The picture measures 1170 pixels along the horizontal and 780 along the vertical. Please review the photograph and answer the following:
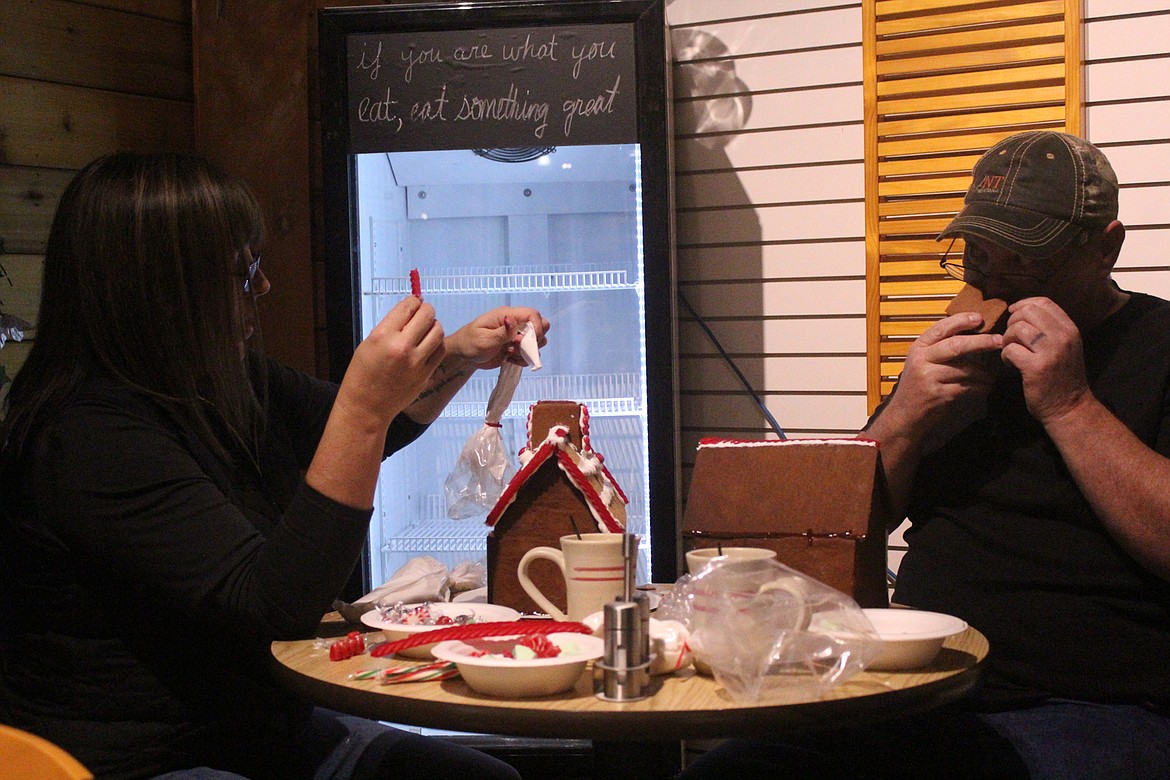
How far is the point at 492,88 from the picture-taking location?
3.14 meters

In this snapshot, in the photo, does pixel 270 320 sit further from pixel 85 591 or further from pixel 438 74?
pixel 85 591

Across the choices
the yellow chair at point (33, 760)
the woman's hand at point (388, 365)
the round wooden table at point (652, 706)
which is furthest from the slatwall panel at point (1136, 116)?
the yellow chair at point (33, 760)

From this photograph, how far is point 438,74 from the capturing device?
3158 millimetres

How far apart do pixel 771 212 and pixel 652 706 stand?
8.39 ft

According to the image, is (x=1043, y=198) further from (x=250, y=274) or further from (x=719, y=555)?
(x=250, y=274)

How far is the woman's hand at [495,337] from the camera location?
6.81 feet

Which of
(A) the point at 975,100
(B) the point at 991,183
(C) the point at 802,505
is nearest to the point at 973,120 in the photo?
(A) the point at 975,100

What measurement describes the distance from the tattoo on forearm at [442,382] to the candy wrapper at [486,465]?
21 centimetres

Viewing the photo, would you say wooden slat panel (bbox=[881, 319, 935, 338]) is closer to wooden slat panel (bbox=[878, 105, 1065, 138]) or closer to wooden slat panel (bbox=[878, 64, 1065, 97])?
wooden slat panel (bbox=[878, 105, 1065, 138])

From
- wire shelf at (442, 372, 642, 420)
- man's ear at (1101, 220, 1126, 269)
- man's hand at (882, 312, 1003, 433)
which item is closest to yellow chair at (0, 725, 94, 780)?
man's hand at (882, 312, 1003, 433)

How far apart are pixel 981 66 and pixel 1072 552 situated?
186 centimetres

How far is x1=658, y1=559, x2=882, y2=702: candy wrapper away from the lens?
4.16ft

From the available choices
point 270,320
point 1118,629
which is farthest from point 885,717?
point 270,320

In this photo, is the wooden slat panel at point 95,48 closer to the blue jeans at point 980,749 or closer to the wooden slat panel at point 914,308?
the wooden slat panel at point 914,308
